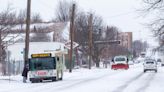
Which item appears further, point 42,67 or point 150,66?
point 150,66

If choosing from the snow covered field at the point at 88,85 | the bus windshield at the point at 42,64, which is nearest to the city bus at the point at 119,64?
the snow covered field at the point at 88,85

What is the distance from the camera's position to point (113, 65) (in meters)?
82.4

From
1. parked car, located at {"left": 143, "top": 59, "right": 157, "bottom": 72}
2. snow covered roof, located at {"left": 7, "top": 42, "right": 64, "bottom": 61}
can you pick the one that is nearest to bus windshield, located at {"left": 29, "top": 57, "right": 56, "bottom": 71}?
snow covered roof, located at {"left": 7, "top": 42, "right": 64, "bottom": 61}

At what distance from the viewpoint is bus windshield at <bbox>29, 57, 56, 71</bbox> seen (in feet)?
135

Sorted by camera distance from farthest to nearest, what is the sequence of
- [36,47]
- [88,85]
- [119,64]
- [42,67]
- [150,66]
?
[119,64], [36,47], [150,66], [42,67], [88,85]

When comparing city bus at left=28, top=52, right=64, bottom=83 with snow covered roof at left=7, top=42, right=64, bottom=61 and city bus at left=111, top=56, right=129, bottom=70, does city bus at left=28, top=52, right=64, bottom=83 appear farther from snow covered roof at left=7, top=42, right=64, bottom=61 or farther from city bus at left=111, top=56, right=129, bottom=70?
city bus at left=111, top=56, right=129, bottom=70

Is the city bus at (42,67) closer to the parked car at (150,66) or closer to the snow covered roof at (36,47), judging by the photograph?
the snow covered roof at (36,47)

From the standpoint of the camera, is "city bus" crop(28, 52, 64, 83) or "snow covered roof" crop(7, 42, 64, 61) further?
"snow covered roof" crop(7, 42, 64, 61)

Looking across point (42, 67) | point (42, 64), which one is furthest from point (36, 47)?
Answer: point (42, 67)

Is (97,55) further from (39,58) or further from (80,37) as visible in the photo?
(39,58)

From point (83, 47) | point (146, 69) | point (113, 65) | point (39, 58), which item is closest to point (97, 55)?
point (83, 47)

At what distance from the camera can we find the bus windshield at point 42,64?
41156 millimetres

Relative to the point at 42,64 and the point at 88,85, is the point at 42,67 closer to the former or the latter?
the point at 42,64

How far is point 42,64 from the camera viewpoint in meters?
41.3
